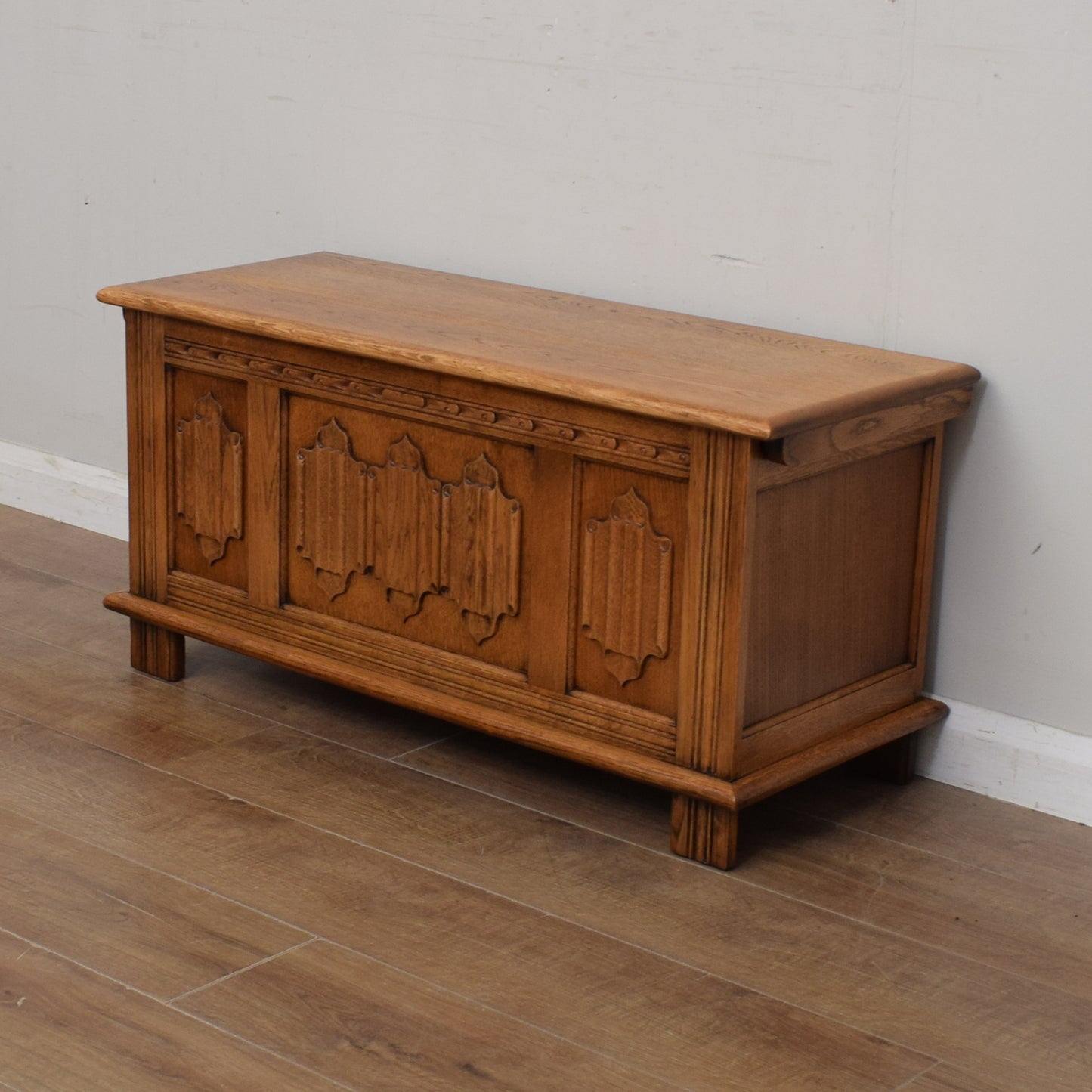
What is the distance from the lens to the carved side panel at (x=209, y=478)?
2.88 meters

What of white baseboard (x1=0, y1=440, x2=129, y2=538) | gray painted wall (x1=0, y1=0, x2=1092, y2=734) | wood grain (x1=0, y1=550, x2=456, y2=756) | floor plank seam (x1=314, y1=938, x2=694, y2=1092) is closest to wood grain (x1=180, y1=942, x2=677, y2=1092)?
floor plank seam (x1=314, y1=938, x2=694, y2=1092)

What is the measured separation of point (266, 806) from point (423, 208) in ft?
3.87

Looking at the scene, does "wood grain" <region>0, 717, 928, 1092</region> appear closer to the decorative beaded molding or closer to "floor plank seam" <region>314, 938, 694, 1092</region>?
"floor plank seam" <region>314, 938, 694, 1092</region>

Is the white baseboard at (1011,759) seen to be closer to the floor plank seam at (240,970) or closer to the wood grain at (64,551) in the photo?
the floor plank seam at (240,970)

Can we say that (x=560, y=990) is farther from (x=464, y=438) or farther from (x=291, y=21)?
(x=291, y=21)

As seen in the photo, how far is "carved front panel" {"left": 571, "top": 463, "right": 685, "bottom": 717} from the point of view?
2.40 meters

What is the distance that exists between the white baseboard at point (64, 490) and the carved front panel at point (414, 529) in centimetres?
110

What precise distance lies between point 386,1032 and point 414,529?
857 mm

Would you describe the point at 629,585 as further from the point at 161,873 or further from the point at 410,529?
the point at 161,873

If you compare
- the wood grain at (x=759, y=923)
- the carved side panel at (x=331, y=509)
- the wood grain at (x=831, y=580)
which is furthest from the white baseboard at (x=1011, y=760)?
the carved side panel at (x=331, y=509)

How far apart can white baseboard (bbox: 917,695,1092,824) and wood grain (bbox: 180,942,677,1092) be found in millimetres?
971

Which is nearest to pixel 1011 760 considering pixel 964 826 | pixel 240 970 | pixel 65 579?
pixel 964 826

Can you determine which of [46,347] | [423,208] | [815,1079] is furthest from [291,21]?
[815,1079]

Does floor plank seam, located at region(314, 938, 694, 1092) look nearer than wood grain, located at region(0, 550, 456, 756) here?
Yes
